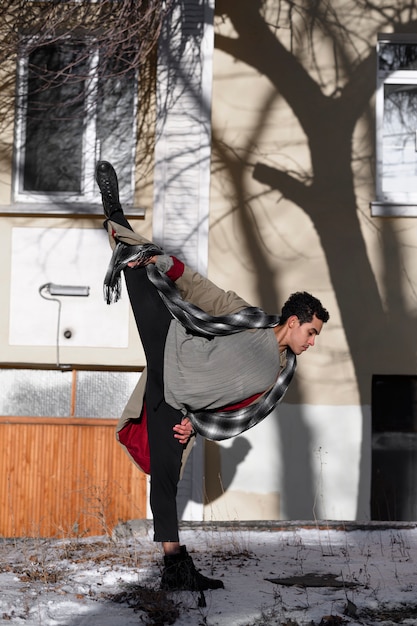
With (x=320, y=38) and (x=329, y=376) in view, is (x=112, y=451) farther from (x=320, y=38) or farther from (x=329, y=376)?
(x=320, y=38)

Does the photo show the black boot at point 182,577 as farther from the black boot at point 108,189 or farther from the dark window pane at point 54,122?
the dark window pane at point 54,122

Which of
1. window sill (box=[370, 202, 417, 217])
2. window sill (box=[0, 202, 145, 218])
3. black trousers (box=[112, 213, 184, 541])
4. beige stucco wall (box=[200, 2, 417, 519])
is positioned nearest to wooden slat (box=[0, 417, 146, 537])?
beige stucco wall (box=[200, 2, 417, 519])

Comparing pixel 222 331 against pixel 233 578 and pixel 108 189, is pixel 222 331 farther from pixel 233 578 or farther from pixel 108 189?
pixel 233 578

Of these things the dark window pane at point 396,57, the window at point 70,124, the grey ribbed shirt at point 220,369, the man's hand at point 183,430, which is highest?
the dark window pane at point 396,57

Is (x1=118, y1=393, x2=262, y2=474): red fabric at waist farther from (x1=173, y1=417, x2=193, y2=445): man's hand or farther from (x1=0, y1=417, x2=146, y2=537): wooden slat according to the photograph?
(x1=0, y1=417, x2=146, y2=537): wooden slat

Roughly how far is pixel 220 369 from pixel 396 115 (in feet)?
20.4

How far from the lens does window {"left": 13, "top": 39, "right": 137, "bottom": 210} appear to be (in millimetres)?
10336

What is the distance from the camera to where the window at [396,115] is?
1040 cm

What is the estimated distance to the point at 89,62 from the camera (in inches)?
410

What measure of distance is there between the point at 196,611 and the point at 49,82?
21.8 ft

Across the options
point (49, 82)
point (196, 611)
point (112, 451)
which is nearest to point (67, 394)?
point (112, 451)

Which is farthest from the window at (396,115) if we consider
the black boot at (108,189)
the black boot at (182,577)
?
the black boot at (182,577)

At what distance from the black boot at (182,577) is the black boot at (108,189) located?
6.60 feet

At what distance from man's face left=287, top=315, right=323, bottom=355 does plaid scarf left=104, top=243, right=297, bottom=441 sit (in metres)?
0.11
